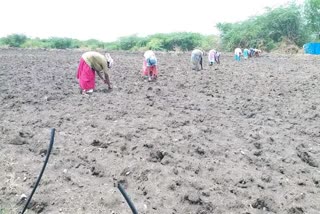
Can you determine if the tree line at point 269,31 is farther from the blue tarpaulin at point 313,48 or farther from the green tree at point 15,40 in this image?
the green tree at point 15,40

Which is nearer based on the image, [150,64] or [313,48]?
[150,64]

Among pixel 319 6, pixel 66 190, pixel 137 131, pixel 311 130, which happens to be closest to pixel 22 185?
pixel 66 190

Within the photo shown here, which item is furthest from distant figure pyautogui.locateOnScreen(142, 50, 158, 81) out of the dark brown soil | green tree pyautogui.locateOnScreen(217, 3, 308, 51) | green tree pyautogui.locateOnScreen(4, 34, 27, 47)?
green tree pyautogui.locateOnScreen(4, 34, 27, 47)

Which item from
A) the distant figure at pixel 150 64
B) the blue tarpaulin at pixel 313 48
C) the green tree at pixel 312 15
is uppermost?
the green tree at pixel 312 15

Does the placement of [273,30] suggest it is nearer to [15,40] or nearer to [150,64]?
[15,40]

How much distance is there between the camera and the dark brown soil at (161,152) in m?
4.07

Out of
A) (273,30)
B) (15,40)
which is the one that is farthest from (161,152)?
(15,40)

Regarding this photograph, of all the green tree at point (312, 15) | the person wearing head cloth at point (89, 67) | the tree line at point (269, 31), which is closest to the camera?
the person wearing head cloth at point (89, 67)

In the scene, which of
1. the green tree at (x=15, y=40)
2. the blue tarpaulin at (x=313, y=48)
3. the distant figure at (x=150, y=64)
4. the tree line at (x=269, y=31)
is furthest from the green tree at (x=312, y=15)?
the distant figure at (x=150, y=64)

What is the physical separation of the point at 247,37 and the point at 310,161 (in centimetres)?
3766

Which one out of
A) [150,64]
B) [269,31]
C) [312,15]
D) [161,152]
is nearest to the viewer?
[161,152]

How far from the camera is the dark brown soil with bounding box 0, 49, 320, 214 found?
4.07 metres

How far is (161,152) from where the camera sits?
5.22 m

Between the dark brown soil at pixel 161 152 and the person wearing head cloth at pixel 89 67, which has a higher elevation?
the person wearing head cloth at pixel 89 67
